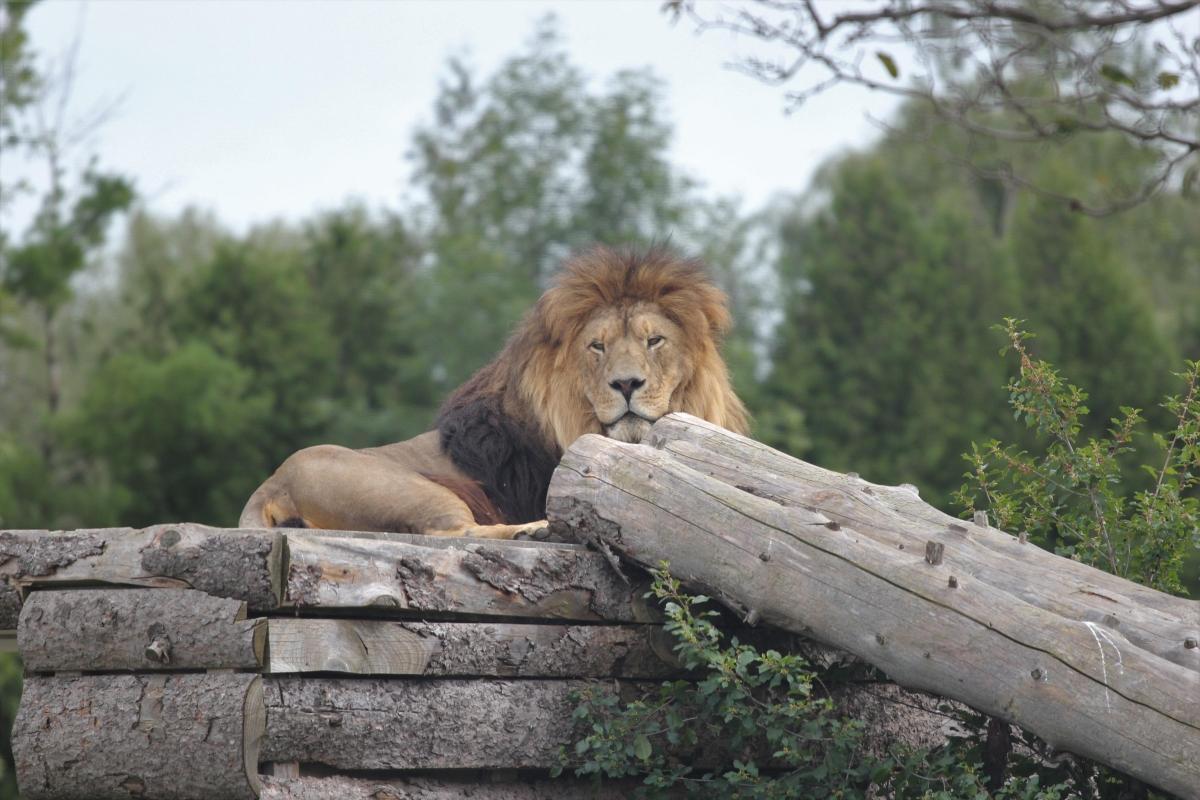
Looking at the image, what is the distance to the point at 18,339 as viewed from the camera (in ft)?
67.9

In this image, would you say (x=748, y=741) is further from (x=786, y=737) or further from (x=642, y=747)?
(x=642, y=747)

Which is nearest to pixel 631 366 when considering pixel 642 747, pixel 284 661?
pixel 642 747

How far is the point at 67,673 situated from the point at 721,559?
1.62 metres

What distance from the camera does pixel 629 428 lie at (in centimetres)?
529

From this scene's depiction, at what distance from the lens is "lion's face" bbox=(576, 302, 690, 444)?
525cm

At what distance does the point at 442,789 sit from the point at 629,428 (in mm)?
1685

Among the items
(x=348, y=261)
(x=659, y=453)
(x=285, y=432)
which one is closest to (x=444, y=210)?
(x=348, y=261)

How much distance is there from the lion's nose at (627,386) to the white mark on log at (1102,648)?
6.45 feet

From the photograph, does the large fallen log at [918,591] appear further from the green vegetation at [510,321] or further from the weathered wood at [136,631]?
the green vegetation at [510,321]

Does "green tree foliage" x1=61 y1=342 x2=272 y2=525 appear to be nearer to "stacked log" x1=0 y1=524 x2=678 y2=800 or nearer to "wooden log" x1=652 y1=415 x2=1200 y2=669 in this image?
"wooden log" x1=652 y1=415 x2=1200 y2=669

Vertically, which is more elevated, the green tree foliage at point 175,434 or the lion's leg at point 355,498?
the lion's leg at point 355,498

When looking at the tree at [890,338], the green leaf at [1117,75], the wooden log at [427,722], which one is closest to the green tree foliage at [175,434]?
the tree at [890,338]

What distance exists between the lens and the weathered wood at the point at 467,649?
370cm

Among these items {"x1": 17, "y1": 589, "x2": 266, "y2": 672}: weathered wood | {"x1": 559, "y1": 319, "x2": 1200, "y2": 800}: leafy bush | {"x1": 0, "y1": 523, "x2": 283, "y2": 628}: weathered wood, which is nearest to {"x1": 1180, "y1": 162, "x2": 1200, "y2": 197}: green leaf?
{"x1": 559, "y1": 319, "x2": 1200, "y2": 800}: leafy bush
